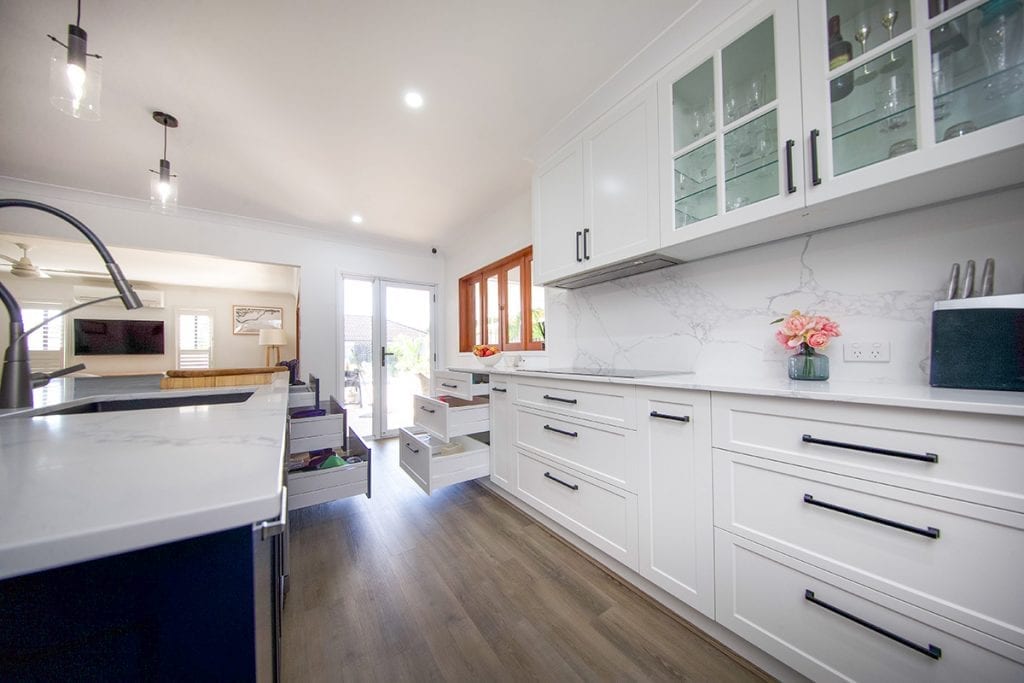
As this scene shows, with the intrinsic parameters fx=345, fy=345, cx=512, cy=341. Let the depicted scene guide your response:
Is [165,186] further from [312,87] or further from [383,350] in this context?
[383,350]

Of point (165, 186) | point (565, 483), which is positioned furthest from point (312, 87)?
point (565, 483)

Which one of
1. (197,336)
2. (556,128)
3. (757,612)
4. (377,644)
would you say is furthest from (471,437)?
(197,336)

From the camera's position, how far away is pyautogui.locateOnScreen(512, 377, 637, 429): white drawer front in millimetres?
1479

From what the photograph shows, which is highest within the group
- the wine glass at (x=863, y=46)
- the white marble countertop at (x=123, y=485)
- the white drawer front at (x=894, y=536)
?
the wine glass at (x=863, y=46)

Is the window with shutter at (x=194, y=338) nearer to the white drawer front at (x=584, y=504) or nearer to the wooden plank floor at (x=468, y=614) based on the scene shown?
the wooden plank floor at (x=468, y=614)

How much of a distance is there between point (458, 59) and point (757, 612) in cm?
246

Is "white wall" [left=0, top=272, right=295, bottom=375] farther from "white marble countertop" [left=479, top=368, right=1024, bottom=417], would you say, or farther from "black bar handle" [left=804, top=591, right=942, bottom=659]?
"black bar handle" [left=804, top=591, right=942, bottom=659]

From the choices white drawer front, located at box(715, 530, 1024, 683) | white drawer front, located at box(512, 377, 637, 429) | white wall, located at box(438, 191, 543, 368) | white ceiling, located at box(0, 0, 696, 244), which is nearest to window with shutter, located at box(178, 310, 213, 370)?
white ceiling, located at box(0, 0, 696, 244)

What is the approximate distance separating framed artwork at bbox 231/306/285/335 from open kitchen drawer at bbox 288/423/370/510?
589cm

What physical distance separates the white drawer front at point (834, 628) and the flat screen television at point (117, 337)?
870 centimetres

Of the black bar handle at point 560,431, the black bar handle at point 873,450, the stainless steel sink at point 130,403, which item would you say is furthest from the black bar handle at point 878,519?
the stainless steel sink at point 130,403

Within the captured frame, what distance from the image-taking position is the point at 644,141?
1638 millimetres

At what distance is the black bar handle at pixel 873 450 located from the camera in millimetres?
814

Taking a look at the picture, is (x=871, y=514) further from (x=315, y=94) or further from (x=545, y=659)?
(x=315, y=94)
